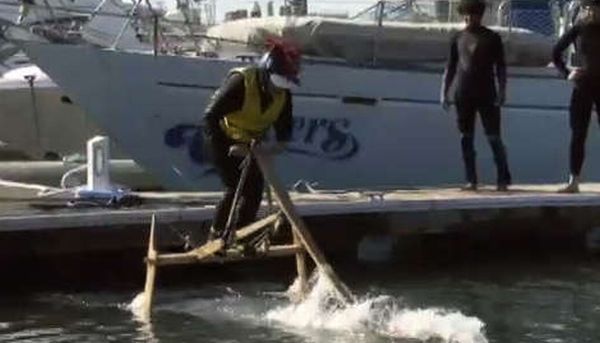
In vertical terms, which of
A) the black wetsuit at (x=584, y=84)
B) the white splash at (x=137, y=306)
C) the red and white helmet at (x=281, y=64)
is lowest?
the white splash at (x=137, y=306)

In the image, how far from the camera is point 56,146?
17469 mm

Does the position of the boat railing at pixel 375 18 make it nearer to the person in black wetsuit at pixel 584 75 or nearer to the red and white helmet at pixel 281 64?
the person in black wetsuit at pixel 584 75

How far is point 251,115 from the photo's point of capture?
964 centimetres

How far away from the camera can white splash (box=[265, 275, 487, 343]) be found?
8.91 m

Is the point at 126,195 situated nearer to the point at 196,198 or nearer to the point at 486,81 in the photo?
the point at 196,198

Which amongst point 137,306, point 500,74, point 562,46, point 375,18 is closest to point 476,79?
point 500,74

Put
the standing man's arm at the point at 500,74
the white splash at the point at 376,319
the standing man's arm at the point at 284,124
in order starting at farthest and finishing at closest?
1. the standing man's arm at the point at 500,74
2. the standing man's arm at the point at 284,124
3. the white splash at the point at 376,319

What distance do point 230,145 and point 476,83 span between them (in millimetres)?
3370

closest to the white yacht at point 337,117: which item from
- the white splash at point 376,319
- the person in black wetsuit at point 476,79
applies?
the person in black wetsuit at point 476,79

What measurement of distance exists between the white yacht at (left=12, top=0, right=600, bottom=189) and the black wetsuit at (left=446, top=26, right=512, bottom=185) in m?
2.12

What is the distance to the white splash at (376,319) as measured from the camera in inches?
351

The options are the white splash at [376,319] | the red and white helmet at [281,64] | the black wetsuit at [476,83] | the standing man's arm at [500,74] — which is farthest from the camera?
the black wetsuit at [476,83]

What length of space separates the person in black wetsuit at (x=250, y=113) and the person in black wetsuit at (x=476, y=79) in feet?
9.86

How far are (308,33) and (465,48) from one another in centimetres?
265
